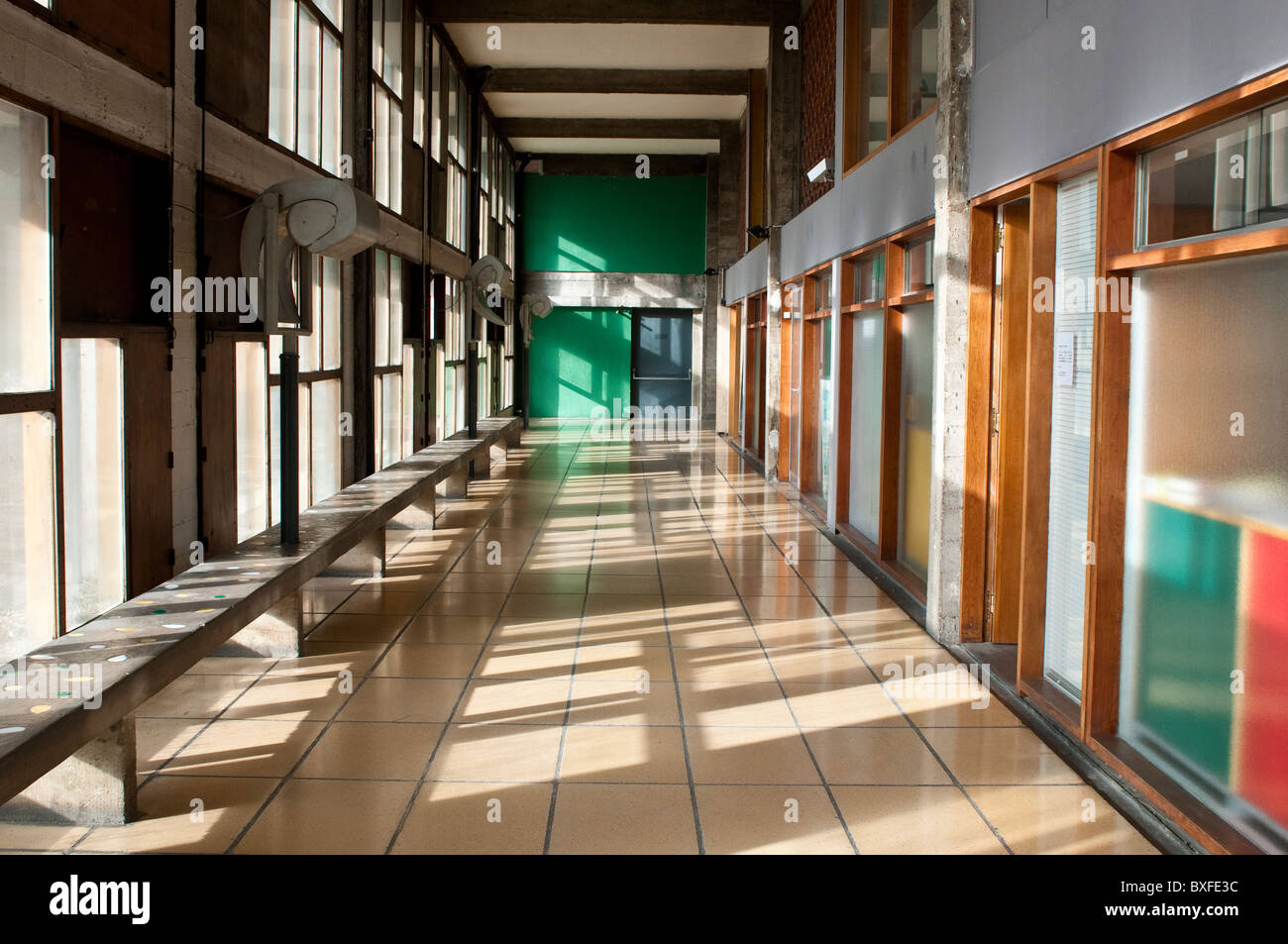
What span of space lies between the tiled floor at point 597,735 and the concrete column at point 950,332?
1.12ft

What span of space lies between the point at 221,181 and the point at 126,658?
3115mm

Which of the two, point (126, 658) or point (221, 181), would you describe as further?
point (221, 181)

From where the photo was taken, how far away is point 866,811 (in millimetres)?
3391

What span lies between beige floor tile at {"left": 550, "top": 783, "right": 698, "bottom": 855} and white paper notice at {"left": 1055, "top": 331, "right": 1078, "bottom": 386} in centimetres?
205

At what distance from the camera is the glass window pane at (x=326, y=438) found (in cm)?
768

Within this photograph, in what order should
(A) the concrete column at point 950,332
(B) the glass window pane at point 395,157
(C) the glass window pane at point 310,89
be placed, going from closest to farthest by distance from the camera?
1. (A) the concrete column at point 950,332
2. (C) the glass window pane at point 310,89
3. (B) the glass window pane at point 395,157

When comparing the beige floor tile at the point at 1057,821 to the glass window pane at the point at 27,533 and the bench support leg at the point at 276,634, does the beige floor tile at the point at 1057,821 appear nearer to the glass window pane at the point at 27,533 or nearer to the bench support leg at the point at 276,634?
the bench support leg at the point at 276,634

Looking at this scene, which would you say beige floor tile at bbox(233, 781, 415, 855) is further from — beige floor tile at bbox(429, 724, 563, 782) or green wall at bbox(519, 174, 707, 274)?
green wall at bbox(519, 174, 707, 274)

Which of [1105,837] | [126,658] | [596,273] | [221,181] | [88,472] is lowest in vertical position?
[1105,837]

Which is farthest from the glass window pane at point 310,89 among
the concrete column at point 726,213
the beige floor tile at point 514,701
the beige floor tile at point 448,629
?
the concrete column at point 726,213

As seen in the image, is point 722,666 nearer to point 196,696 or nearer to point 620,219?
point 196,696

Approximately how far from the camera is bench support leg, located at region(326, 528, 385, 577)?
6660 millimetres

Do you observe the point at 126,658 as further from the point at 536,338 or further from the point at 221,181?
the point at 536,338
